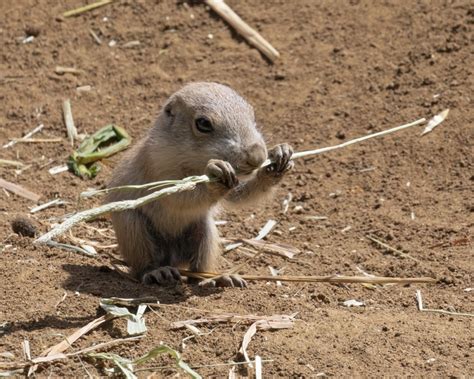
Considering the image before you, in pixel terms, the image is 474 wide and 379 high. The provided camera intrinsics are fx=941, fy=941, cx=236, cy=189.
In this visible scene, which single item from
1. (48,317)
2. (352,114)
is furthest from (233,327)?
(352,114)

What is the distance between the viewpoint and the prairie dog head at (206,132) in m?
6.54

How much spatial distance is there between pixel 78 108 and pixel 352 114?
2.94 meters

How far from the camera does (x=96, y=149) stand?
376 inches

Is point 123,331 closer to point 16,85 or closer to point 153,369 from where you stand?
point 153,369

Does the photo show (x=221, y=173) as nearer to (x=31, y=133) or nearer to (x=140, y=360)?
(x=140, y=360)

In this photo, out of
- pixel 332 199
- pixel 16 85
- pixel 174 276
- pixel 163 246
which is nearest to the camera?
pixel 174 276

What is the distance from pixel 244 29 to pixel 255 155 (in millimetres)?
4715

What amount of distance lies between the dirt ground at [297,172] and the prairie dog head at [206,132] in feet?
3.06

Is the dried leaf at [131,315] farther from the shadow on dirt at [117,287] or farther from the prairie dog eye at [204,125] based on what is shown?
the prairie dog eye at [204,125]

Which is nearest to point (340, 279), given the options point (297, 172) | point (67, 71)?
point (297, 172)

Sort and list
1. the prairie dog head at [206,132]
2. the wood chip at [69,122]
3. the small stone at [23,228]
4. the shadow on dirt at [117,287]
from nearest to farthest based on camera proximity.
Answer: the shadow on dirt at [117,287] → the prairie dog head at [206,132] → the small stone at [23,228] → the wood chip at [69,122]

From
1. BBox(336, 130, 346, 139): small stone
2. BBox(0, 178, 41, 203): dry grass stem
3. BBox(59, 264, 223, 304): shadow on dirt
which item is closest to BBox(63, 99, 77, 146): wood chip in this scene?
BBox(0, 178, 41, 203): dry grass stem

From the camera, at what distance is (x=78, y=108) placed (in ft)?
33.3

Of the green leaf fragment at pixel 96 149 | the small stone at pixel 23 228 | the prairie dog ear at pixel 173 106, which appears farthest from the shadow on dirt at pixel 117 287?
the green leaf fragment at pixel 96 149
